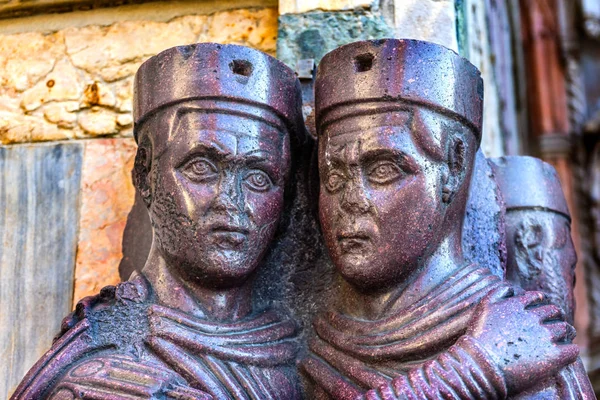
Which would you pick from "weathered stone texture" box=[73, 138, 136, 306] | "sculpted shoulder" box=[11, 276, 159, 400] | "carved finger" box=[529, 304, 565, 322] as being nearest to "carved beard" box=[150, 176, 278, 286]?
"sculpted shoulder" box=[11, 276, 159, 400]

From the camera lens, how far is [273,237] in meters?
1.97

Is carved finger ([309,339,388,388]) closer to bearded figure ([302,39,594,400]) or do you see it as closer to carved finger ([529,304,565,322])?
bearded figure ([302,39,594,400])

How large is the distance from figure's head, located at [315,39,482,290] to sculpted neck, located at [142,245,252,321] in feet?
0.91

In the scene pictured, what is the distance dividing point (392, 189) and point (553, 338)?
17.9 inches

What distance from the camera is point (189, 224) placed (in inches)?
71.0

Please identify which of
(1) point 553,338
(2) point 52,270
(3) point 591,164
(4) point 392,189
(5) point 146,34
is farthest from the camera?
(3) point 591,164

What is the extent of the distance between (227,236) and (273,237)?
0.66ft

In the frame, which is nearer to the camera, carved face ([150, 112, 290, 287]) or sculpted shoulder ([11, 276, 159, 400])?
sculpted shoulder ([11, 276, 159, 400])

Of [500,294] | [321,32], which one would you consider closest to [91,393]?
[500,294]

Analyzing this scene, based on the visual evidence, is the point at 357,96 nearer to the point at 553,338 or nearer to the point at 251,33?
the point at 553,338

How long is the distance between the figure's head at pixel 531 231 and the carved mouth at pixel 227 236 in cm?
90

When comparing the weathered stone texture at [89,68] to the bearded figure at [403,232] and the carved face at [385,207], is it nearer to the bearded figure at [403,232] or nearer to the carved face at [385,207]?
the bearded figure at [403,232]

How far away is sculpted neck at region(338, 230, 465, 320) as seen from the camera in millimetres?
1769

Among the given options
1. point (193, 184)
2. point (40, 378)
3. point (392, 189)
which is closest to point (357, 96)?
point (392, 189)
